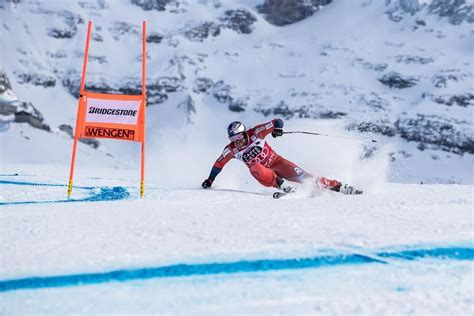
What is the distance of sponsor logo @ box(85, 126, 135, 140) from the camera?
7.70 metres

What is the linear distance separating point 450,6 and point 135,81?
87.4m

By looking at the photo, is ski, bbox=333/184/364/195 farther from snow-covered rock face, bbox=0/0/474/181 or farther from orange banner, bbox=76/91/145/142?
snow-covered rock face, bbox=0/0/474/181

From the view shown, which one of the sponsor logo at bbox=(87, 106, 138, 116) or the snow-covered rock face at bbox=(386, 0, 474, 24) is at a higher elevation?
the snow-covered rock face at bbox=(386, 0, 474, 24)

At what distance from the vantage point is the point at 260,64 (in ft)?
427

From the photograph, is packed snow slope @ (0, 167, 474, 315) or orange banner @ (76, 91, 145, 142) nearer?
packed snow slope @ (0, 167, 474, 315)

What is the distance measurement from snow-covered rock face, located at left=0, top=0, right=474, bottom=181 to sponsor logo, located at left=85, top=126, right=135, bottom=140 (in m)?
104

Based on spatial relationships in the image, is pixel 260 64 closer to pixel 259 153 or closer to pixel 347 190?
pixel 259 153

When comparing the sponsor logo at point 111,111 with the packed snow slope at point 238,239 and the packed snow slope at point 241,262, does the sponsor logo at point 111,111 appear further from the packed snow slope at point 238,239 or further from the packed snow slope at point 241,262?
the packed snow slope at point 241,262

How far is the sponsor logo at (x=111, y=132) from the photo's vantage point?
7.70 m

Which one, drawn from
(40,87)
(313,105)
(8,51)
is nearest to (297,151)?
(313,105)

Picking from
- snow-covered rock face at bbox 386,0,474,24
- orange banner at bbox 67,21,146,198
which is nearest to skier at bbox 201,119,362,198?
orange banner at bbox 67,21,146,198

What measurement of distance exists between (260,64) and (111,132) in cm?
12520

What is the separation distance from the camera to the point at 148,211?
5664 mm

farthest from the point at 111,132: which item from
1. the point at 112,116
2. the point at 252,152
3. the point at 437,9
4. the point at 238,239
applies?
the point at 437,9
